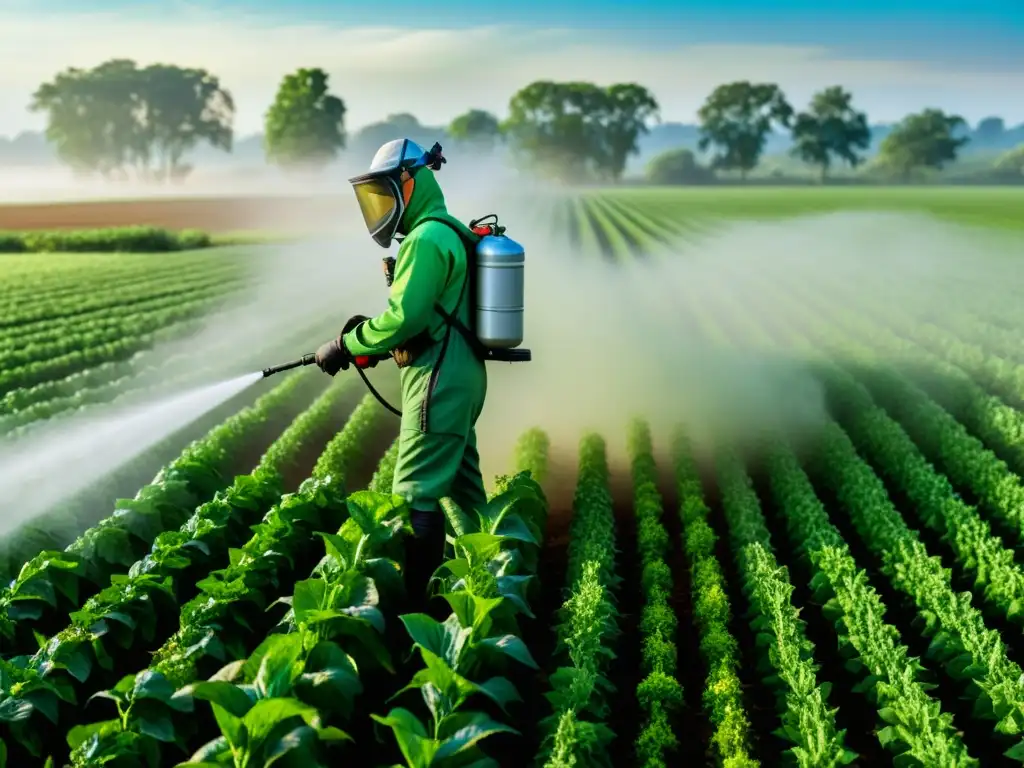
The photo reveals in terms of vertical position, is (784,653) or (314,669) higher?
(314,669)

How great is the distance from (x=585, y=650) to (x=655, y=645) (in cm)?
68

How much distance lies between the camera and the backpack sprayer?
6797mm

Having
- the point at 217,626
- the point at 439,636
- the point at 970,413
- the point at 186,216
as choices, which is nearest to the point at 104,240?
the point at 186,216

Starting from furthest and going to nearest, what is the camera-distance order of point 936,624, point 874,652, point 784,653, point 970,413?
point 970,413 → point 936,624 → point 874,652 → point 784,653

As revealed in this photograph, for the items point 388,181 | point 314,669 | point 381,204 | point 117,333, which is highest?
point 388,181

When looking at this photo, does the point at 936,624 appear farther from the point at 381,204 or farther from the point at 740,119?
the point at 740,119

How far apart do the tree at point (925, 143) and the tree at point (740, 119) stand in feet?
34.7

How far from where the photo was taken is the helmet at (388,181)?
6738 millimetres

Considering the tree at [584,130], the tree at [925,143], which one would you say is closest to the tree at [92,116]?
the tree at [584,130]

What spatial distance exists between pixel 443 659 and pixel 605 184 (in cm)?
7424

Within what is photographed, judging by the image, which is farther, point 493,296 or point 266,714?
point 493,296

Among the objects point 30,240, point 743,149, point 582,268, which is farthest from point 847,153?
point 30,240

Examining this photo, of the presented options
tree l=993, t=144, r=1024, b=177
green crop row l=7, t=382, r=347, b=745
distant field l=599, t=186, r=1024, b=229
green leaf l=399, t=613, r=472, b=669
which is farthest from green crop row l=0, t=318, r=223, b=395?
tree l=993, t=144, r=1024, b=177

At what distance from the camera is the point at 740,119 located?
2820 inches
